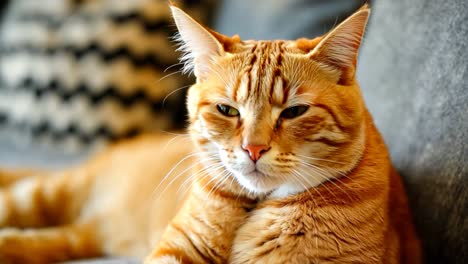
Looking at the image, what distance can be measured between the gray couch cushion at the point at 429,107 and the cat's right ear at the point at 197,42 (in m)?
0.44

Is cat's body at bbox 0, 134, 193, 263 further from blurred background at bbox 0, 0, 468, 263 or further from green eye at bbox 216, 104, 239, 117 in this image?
green eye at bbox 216, 104, 239, 117

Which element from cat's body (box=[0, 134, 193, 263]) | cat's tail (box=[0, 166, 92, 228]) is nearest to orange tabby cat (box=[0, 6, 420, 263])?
cat's body (box=[0, 134, 193, 263])

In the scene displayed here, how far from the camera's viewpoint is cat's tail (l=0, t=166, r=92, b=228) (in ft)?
5.48

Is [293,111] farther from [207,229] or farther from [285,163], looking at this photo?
[207,229]

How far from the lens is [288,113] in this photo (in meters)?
0.98

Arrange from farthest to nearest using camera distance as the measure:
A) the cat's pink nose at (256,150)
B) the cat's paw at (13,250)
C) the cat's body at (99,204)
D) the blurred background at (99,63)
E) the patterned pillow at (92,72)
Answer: the patterned pillow at (92,72) → the blurred background at (99,63) → the cat's body at (99,204) → the cat's paw at (13,250) → the cat's pink nose at (256,150)

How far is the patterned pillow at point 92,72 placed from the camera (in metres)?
1.96

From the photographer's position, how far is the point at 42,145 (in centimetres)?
208

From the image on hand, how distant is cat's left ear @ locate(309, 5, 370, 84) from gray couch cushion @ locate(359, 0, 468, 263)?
19cm

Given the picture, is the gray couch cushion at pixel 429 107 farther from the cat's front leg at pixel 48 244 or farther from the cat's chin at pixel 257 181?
the cat's front leg at pixel 48 244

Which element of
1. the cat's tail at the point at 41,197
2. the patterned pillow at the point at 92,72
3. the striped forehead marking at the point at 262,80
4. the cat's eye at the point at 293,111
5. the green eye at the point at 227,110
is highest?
the striped forehead marking at the point at 262,80

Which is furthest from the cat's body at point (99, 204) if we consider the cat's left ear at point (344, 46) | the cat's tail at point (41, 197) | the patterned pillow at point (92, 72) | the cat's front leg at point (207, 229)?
the cat's left ear at point (344, 46)

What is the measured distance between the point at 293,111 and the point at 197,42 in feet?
0.86

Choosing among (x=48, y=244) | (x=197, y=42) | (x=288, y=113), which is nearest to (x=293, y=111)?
(x=288, y=113)
